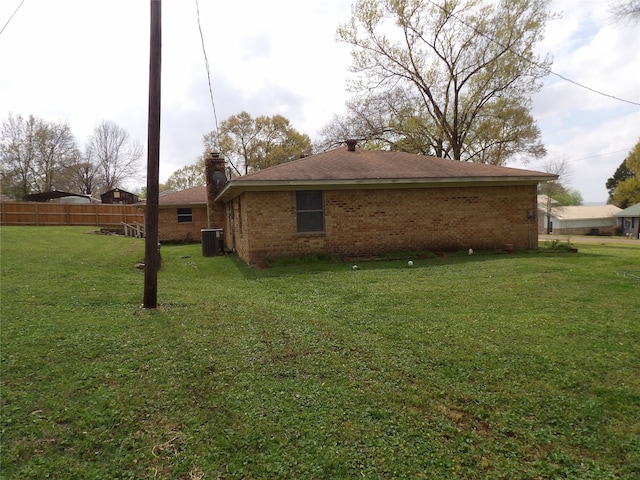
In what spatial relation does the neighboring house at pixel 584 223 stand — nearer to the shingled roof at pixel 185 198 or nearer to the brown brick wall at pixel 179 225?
the shingled roof at pixel 185 198

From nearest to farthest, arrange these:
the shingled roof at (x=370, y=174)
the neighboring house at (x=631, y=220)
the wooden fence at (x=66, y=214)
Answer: the shingled roof at (x=370, y=174) → the wooden fence at (x=66, y=214) → the neighboring house at (x=631, y=220)

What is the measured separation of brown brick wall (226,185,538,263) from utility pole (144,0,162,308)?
494 centimetres

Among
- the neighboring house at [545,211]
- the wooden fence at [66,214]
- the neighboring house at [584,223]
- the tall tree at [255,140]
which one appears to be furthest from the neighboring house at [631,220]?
the wooden fence at [66,214]

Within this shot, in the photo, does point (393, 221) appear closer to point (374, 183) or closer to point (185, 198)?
point (374, 183)

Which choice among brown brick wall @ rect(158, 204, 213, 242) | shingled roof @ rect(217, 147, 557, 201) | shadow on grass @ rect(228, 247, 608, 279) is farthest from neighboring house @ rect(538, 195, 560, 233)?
brown brick wall @ rect(158, 204, 213, 242)

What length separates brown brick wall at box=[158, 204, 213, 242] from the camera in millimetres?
21391

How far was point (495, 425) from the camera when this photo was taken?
303 centimetres

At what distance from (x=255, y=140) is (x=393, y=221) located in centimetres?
3365

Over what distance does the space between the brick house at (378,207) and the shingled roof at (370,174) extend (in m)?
0.03

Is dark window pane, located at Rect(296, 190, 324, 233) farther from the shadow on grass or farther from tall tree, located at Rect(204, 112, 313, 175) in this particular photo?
tall tree, located at Rect(204, 112, 313, 175)

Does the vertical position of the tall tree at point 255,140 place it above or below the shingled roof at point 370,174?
above

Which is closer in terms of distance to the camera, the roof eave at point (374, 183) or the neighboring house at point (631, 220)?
the roof eave at point (374, 183)

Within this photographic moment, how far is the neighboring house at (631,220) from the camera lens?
142 feet

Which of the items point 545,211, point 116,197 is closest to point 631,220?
point 545,211
